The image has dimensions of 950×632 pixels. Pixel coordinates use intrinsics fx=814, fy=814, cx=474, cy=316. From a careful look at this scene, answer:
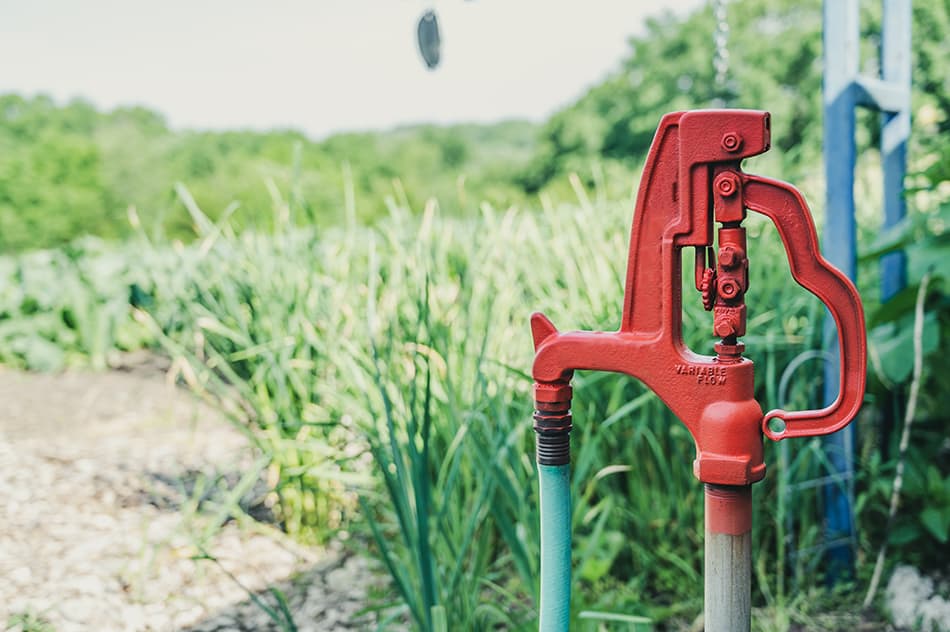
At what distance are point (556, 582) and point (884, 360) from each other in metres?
1.20

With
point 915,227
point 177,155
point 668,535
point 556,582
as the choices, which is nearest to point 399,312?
point 668,535

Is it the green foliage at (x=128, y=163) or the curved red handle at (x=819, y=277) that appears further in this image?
the green foliage at (x=128, y=163)

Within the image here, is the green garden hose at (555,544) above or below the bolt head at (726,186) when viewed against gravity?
below

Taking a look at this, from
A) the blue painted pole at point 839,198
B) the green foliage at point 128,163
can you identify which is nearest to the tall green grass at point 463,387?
the blue painted pole at point 839,198

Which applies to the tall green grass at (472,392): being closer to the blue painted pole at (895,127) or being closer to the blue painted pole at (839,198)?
the blue painted pole at (839,198)

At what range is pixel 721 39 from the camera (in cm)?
197

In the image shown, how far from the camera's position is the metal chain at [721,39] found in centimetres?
189

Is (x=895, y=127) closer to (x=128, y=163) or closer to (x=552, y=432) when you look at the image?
(x=552, y=432)

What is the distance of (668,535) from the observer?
2.02 m

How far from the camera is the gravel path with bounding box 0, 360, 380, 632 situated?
174 cm

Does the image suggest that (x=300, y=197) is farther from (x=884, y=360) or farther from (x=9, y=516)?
(x=884, y=360)

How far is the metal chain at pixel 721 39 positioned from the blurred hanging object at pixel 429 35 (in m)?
0.66

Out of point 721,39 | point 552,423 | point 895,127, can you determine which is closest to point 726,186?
point 552,423

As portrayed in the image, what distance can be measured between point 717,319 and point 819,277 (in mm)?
118
